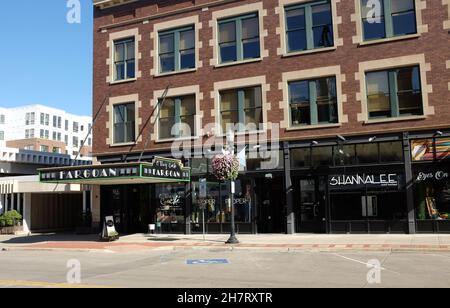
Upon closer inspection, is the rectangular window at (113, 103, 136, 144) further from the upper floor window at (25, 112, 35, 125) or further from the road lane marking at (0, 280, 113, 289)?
the upper floor window at (25, 112, 35, 125)

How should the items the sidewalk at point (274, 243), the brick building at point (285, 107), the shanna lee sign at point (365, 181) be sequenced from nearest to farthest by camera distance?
the sidewalk at point (274, 243) < the brick building at point (285, 107) < the shanna lee sign at point (365, 181)

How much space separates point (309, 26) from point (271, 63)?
247 cm

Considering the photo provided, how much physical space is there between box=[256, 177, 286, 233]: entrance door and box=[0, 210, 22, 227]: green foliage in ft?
49.2

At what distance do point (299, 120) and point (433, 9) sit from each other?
24.5 ft

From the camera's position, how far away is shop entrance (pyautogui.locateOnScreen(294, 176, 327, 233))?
74.9 feet

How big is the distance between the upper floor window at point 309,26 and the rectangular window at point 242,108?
2852 mm

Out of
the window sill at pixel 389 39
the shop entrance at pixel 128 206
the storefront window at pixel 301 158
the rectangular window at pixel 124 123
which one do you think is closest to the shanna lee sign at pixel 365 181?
the storefront window at pixel 301 158

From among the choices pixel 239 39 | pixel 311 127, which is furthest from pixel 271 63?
pixel 311 127

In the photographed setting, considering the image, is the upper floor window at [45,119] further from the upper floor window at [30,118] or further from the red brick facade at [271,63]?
the red brick facade at [271,63]

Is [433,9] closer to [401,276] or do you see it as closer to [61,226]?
[401,276]

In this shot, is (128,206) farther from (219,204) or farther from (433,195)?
(433,195)

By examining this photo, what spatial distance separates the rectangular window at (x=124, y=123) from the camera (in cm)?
2744

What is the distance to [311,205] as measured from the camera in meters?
23.1

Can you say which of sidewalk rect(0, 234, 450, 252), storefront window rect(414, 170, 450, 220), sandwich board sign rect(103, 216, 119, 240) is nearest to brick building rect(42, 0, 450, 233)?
storefront window rect(414, 170, 450, 220)
